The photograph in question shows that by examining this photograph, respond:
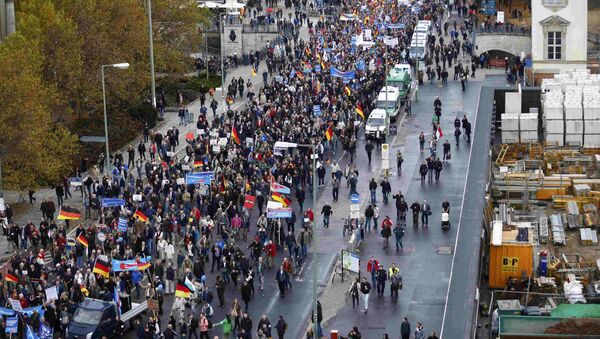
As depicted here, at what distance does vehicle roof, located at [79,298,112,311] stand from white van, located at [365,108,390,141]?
104ft

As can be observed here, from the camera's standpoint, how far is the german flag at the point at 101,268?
60875 mm

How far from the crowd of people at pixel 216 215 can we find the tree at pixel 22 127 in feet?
6.77

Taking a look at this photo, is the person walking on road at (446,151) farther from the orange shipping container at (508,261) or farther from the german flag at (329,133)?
the orange shipping container at (508,261)

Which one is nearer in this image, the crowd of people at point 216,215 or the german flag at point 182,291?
the german flag at point 182,291

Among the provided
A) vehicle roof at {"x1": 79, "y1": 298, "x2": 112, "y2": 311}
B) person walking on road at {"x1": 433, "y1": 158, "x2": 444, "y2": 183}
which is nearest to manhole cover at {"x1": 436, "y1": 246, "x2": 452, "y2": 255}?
person walking on road at {"x1": 433, "y1": 158, "x2": 444, "y2": 183}

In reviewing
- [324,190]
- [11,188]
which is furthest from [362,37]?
[11,188]

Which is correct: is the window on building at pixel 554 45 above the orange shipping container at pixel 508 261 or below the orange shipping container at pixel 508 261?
above

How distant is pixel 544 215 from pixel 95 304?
25.6 metres

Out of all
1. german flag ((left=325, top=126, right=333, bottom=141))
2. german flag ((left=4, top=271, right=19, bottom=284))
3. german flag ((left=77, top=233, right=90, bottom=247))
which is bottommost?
german flag ((left=4, top=271, right=19, bottom=284))

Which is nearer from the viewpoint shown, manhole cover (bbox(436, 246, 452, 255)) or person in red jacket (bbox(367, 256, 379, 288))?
person in red jacket (bbox(367, 256, 379, 288))

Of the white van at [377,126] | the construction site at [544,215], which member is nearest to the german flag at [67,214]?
the construction site at [544,215]

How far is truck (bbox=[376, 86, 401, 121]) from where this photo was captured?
3602 inches

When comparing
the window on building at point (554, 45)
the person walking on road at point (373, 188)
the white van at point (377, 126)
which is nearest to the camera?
the person walking on road at point (373, 188)

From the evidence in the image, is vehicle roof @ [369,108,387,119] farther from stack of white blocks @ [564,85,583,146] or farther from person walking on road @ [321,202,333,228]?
person walking on road @ [321,202,333,228]
